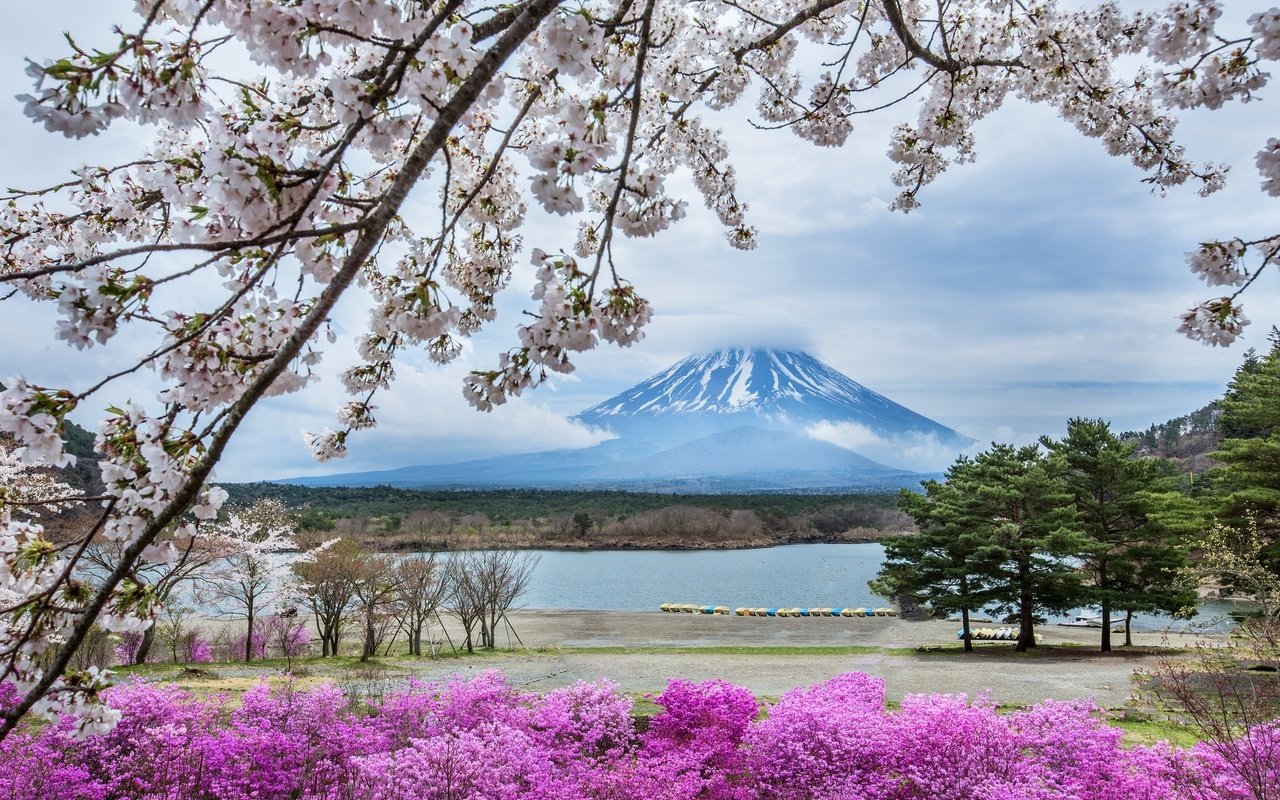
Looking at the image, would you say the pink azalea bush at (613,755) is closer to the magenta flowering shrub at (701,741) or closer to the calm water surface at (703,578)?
the magenta flowering shrub at (701,741)

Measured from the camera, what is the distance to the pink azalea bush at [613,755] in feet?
15.0

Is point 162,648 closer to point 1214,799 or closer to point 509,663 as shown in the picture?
point 509,663

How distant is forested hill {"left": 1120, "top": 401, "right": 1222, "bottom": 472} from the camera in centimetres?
5788

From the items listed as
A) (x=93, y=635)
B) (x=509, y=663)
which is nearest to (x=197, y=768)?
(x=93, y=635)

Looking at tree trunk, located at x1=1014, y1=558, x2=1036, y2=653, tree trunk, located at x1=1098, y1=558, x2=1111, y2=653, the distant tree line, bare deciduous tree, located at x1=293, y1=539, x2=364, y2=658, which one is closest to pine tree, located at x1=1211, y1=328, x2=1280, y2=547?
the distant tree line

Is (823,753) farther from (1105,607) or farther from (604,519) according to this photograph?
(604,519)

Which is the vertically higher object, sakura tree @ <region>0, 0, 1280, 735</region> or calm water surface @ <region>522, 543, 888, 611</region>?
sakura tree @ <region>0, 0, 1280, 735</region>

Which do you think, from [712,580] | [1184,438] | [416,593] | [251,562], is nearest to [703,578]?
[712,580]

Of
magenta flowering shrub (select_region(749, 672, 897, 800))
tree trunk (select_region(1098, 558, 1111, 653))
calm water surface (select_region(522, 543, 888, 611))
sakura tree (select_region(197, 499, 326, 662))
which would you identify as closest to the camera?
magenta flowering shrub (select_region(749, 672, 897, 800))

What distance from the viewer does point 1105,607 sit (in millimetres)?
16984

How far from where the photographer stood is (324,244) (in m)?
1.86

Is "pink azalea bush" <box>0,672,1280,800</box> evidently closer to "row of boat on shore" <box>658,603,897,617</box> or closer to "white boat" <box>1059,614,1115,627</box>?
"row of boat on shore" <box>658,603,897,617</box>

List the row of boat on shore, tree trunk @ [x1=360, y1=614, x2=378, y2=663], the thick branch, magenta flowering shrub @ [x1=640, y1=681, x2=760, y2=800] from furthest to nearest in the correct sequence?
the row of boat on shore, tree trunk @ [x1=360, y1=614, x2=378, y2=663], magenta flowering shrub @ [x1=640, y1=681, x2=760, y2=800], the thick branch

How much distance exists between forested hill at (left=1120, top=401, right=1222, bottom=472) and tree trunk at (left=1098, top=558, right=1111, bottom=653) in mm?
43885
